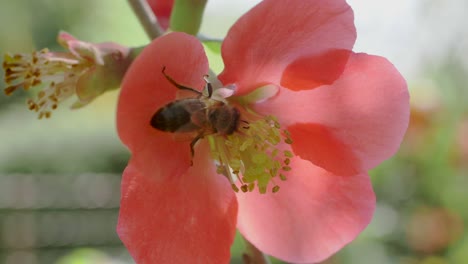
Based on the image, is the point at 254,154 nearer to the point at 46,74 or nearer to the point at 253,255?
the point at 253,255

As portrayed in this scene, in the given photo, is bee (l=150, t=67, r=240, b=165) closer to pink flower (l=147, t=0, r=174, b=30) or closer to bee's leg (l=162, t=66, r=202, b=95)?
bee's leg (l=162, t=66, r=202, b=95)

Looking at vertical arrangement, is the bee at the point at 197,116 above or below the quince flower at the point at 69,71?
below

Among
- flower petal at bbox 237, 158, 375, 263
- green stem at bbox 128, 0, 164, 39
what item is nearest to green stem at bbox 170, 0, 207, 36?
green stem at bbox 128, 0, 164, 39

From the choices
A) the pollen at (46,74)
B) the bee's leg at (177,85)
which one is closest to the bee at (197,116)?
the bee's leg at (177,85)

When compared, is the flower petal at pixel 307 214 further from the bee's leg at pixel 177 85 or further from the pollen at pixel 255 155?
the bee's leg at pixel 177 85

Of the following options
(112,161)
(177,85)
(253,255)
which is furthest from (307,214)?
(112,161)

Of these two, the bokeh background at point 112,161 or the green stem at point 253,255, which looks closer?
the green stem at point 253,255

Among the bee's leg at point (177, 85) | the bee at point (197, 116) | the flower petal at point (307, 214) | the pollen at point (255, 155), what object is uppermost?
the bee's leg at point (177, 85)
